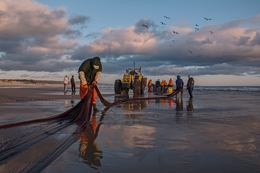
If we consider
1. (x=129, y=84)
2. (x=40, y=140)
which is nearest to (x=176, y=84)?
(x=129, y=84)

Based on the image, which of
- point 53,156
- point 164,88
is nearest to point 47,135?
point 53,156

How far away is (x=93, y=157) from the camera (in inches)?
128

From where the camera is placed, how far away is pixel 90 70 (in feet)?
27.2

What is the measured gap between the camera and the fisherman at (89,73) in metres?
7.96

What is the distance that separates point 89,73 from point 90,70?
105 mm

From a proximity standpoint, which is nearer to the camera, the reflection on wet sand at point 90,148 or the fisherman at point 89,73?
the reflection on wet sand at point 90,148

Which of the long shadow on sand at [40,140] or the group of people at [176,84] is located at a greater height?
the group of people at [176,84]

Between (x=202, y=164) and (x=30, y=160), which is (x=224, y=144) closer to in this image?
(x=202, y=164)

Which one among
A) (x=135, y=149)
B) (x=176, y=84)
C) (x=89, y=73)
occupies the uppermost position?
(x=89, y=73)

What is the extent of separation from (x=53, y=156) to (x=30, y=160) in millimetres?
278

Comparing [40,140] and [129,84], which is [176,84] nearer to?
[129,84]

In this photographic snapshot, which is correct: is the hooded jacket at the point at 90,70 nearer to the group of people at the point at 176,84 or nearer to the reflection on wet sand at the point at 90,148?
the reflection on wet sand at the point at 90,148

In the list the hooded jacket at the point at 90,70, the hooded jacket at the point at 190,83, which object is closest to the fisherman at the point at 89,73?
the hooded jacket at the point at 90,70

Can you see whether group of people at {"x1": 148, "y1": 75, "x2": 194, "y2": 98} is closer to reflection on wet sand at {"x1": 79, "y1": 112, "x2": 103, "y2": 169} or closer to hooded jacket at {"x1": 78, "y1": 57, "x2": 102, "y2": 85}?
hooded jacket at {"x1": 78, "y1": 57, "x2": 102, "y2": 85}
